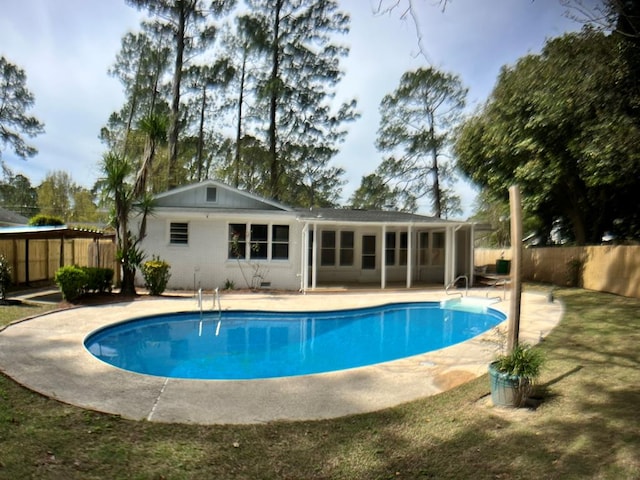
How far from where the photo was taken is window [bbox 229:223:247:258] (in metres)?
16.0

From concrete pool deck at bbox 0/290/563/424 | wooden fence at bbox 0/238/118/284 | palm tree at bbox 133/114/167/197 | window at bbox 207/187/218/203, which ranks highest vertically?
palm tree at bbox 133/114/167/197

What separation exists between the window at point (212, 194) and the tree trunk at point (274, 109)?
10.5 m

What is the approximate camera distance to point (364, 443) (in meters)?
3.86

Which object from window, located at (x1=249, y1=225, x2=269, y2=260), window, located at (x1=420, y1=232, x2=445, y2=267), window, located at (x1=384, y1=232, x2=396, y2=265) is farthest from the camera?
window, located at (x1=420, y1=232, x2=445, y2=267)

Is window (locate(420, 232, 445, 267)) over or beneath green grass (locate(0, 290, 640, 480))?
over

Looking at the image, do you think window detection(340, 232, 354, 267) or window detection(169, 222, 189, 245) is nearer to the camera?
window detection(169, 222, 189, 245)

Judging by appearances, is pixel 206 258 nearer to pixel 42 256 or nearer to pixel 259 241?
pixel 259 241

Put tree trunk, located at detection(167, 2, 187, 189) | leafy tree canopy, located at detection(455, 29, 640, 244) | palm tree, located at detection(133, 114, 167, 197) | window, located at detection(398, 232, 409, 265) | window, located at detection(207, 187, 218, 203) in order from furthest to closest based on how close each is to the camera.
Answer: tree trunk, located at detection(167, 2, 187, 189), window, located at detection(398, 232, 409, 265), window, located at detection(207, 187, 218, 203), palm tree, located at detection(133, 114, 167, 197), leafy tree canopy, located at detection(455, 29, 640, 244)

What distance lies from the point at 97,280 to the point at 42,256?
6919 mm

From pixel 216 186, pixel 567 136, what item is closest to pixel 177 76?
pixel 216 186

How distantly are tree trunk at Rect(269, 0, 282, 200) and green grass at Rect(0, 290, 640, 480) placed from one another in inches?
903

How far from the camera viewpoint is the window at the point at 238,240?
1602 cm

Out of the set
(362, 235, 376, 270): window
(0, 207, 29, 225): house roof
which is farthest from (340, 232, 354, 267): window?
(0, 207, 29, 225): house roof

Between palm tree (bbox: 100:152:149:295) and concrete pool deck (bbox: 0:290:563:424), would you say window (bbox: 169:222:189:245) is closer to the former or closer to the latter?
palm tree (bbox: 100:152:149:295)
